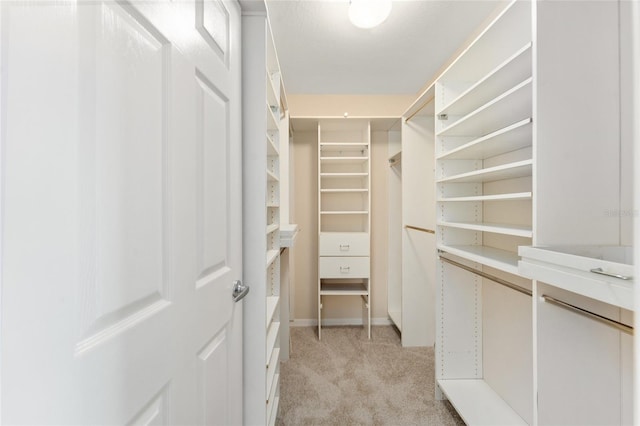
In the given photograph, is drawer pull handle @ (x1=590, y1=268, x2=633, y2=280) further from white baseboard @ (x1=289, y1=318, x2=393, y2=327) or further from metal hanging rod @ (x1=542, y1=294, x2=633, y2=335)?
white baseboard @ (x1=289, y1=318, x2=393, y2=327)

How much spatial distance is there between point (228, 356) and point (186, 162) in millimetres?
717

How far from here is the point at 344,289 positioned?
281 cm

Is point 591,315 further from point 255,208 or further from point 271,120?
point 271,120

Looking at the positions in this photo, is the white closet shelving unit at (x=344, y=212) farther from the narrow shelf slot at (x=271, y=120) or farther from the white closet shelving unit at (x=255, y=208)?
the white closet shelving unit at (x=255, y=208)

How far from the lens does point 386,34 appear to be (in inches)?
76.2

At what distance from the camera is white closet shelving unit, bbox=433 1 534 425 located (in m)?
1.28

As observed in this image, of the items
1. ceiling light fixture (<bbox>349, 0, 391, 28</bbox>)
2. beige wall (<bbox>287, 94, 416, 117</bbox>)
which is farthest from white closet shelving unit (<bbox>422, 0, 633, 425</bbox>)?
beige wall (<bbox>287, 94, 416, 117</bbox>)

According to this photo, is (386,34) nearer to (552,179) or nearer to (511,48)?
(511,48)

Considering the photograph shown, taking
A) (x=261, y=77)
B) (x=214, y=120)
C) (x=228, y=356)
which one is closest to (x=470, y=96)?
(x=261, y=77)

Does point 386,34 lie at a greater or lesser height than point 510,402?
greater

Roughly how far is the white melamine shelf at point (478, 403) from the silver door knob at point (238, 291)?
143 cm

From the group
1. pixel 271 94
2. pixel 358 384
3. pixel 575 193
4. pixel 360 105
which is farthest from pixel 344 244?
pixel 575 193

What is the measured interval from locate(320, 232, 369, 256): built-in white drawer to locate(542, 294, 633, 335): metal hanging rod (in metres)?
1.75

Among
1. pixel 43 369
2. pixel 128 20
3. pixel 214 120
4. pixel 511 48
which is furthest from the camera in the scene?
pixel 511 48
